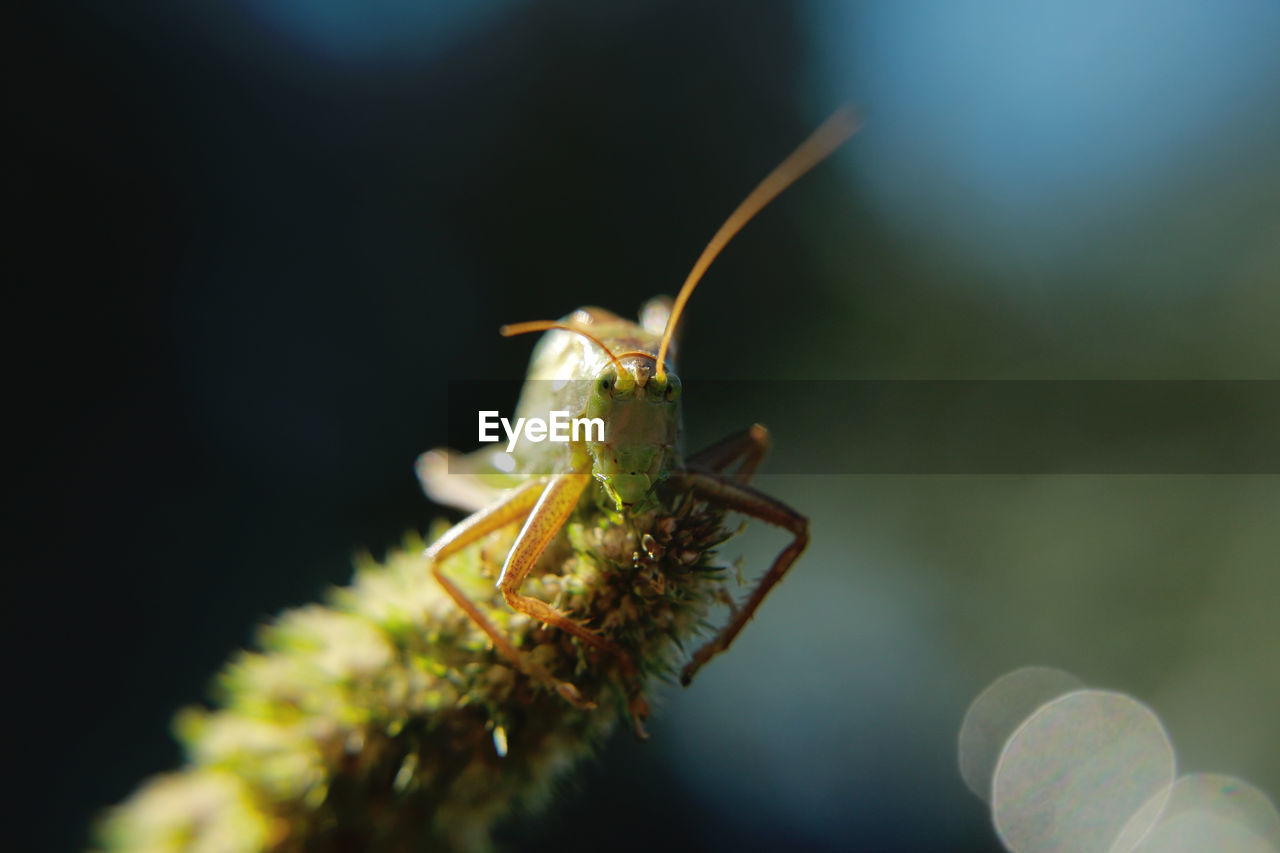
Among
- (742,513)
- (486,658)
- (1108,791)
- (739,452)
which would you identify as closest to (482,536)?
(486,658)

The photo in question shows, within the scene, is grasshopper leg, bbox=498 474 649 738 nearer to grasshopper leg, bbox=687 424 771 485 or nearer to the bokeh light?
grasshopper leg, bbox=687 424 771 485

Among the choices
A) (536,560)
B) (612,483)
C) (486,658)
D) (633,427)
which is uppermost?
(633,427)

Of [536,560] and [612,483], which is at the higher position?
[612,483]

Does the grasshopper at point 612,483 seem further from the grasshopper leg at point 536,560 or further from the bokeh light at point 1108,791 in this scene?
the bokeh light at point 1108,791

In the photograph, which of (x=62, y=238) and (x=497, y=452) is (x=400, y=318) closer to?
(x=62, y=238)

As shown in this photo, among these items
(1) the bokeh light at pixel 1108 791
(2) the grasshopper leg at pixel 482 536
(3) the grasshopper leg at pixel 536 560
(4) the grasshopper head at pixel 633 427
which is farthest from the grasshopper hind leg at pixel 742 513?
(1) the bokeh light at pixel 1108 791

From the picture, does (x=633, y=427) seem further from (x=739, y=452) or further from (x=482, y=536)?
(x=739, y=452)

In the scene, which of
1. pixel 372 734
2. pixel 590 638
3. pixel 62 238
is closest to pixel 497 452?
pixel 372 734
